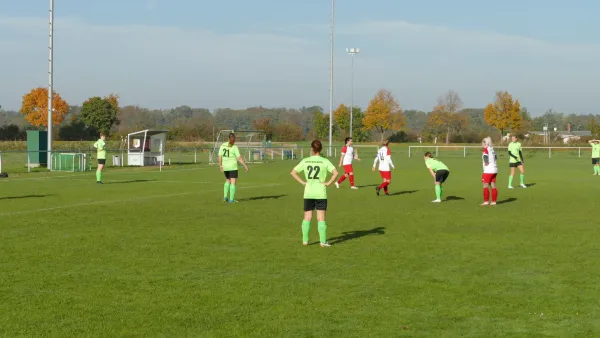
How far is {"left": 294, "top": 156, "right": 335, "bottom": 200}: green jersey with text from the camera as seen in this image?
12.2m

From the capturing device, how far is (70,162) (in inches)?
1559

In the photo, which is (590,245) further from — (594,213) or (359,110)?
(359,110)

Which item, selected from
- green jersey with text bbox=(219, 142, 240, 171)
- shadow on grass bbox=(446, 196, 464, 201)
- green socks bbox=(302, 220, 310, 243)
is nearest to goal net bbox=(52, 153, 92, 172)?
green jersey with text bbox=(219, 142, 240, 171)

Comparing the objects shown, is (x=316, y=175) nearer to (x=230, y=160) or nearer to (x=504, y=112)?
(x=230, y=160)

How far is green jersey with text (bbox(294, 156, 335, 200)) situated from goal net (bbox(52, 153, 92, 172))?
29073mm

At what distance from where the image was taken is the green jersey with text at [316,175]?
480 inches

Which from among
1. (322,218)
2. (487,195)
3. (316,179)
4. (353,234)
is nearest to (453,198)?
(487,195)

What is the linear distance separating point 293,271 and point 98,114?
114 m

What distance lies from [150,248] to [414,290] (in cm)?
492

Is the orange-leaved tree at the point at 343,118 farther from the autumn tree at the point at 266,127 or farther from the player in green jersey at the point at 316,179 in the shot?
the player in green jersey at the point at 316,179

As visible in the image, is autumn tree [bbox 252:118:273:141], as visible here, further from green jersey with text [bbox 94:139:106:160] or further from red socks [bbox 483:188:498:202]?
red socks [bbox 483:188:498:202]

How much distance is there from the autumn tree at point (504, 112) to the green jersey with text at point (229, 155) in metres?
86.0

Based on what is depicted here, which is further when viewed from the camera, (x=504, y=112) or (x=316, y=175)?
(x=504, y=112)

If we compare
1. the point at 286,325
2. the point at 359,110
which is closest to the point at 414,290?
the point at 286,325
